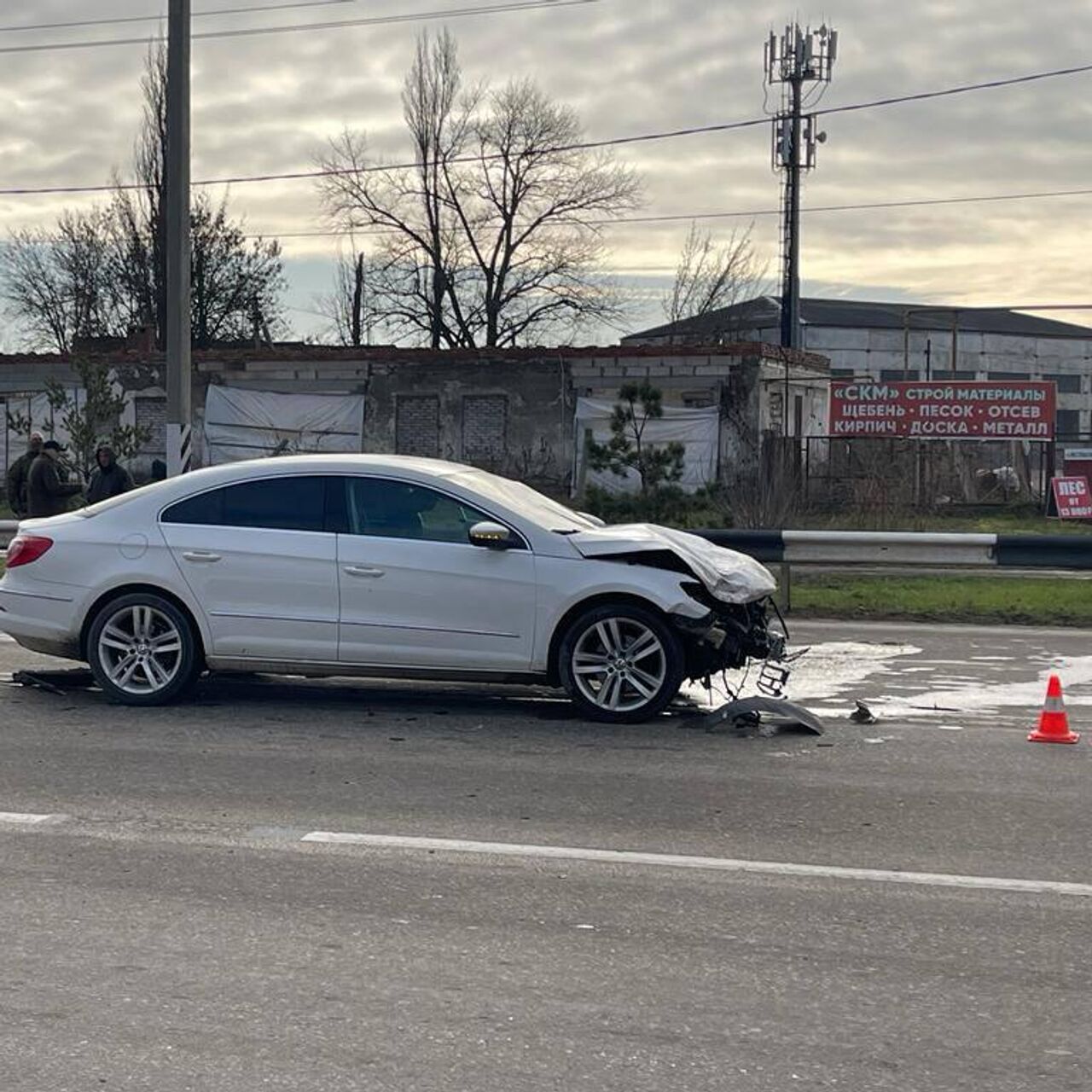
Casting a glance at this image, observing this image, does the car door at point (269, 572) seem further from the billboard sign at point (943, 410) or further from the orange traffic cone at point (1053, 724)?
the billboard sign at point (943, 410)

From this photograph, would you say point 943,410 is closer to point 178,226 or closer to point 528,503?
point 178,226

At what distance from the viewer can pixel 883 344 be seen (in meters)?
73.6

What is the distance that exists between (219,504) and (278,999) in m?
5.38

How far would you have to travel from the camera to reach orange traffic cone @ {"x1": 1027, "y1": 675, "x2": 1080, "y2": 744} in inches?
350

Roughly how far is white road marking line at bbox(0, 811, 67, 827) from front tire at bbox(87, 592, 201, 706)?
2.57 metres

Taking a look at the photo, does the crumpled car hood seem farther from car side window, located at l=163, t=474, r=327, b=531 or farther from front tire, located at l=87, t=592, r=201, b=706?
front tire, located at l=87, t=592, r=201, b=706

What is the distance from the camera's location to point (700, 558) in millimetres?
9352

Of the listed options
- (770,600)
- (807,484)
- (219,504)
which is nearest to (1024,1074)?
(770,600)

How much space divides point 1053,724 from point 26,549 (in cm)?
598

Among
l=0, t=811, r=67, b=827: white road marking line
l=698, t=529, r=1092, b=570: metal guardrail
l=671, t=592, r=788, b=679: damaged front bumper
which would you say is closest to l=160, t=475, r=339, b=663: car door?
l=671, t=592, r=788, b=679: damaged front bumper

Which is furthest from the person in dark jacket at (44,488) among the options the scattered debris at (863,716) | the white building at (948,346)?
the white building at (948,346)

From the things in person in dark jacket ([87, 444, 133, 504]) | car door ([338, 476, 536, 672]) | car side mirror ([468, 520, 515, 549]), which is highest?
person in dark jacket ([87, 444, 133, 504])

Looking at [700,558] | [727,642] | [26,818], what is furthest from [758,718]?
[26,818]

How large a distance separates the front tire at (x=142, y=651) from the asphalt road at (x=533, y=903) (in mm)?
167
